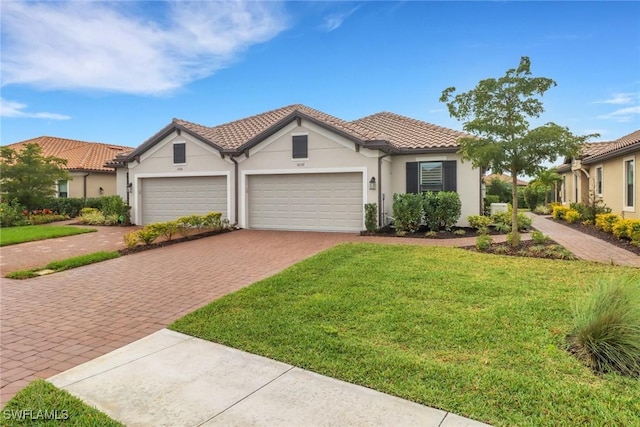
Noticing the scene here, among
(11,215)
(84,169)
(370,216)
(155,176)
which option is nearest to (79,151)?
(84,169)

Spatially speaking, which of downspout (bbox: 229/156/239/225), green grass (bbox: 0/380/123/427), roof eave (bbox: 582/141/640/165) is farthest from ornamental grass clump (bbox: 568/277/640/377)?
downspout (bbox: 229/156/239/225)

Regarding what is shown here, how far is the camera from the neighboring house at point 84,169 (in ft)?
81.1

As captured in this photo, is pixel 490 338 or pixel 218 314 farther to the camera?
pixel 218 314

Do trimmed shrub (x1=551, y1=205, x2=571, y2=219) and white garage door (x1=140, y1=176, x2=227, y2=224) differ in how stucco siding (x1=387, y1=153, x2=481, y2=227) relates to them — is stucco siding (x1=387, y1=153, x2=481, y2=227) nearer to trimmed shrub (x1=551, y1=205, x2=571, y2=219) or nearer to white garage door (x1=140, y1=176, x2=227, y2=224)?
white garage door (x1=140, y1=176, x2=227, y2=224)

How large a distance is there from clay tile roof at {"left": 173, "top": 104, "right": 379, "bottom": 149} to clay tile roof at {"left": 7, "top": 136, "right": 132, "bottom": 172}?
10.7 m

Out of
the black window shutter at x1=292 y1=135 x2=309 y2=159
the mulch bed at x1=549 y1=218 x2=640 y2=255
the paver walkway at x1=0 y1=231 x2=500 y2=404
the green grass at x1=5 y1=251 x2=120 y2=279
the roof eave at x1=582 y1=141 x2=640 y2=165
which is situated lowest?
the paver walkway at x1=0 y1=231 x2=500 y2=404

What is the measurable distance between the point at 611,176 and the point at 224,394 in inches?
733

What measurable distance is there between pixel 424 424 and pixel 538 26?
12789 millimetres

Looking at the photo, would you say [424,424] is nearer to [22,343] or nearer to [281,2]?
[22,343]

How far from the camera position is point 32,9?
980 centimetres

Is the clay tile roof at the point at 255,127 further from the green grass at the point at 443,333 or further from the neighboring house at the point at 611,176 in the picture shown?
the green grass at the point at 443,333

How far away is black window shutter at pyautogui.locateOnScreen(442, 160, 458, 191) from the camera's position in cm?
1504

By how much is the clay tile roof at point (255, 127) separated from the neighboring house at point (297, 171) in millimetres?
91

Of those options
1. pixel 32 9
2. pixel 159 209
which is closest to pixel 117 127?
pixel 159 209
